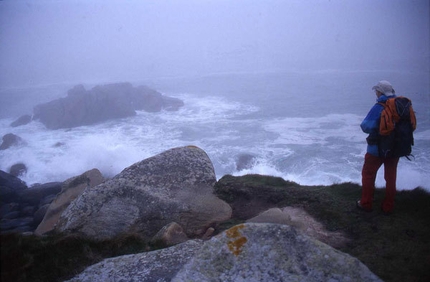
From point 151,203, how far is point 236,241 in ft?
14.6

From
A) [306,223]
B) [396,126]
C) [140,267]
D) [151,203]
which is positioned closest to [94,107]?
[151,203]

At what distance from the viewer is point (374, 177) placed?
234 inches

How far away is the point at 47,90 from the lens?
85.2m

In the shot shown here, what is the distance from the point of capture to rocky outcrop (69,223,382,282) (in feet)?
9.75

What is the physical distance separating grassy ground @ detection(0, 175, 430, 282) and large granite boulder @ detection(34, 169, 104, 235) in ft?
22.0

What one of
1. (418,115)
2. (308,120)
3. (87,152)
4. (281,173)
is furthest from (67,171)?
(418,115)

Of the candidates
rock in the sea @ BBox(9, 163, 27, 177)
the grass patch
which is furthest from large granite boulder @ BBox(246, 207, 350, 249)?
rock in the sea @ BBox(9, 163, 27, 177)

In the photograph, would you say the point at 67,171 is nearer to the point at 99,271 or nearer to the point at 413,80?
the point at 99,271

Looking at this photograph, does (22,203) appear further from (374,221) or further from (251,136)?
(251,136)

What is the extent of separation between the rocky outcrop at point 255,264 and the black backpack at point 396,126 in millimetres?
3193

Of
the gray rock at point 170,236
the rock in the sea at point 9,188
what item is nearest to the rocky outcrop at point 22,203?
the rock in the sea at point 9,188

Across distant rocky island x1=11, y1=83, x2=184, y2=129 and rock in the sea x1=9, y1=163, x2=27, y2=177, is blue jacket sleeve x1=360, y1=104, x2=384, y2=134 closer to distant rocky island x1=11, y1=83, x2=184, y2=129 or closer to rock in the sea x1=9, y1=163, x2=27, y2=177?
rock in the sea x1=9, y1=163, x2=27, y2=177

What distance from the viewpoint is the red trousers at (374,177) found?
5.73m

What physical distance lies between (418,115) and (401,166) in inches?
945
